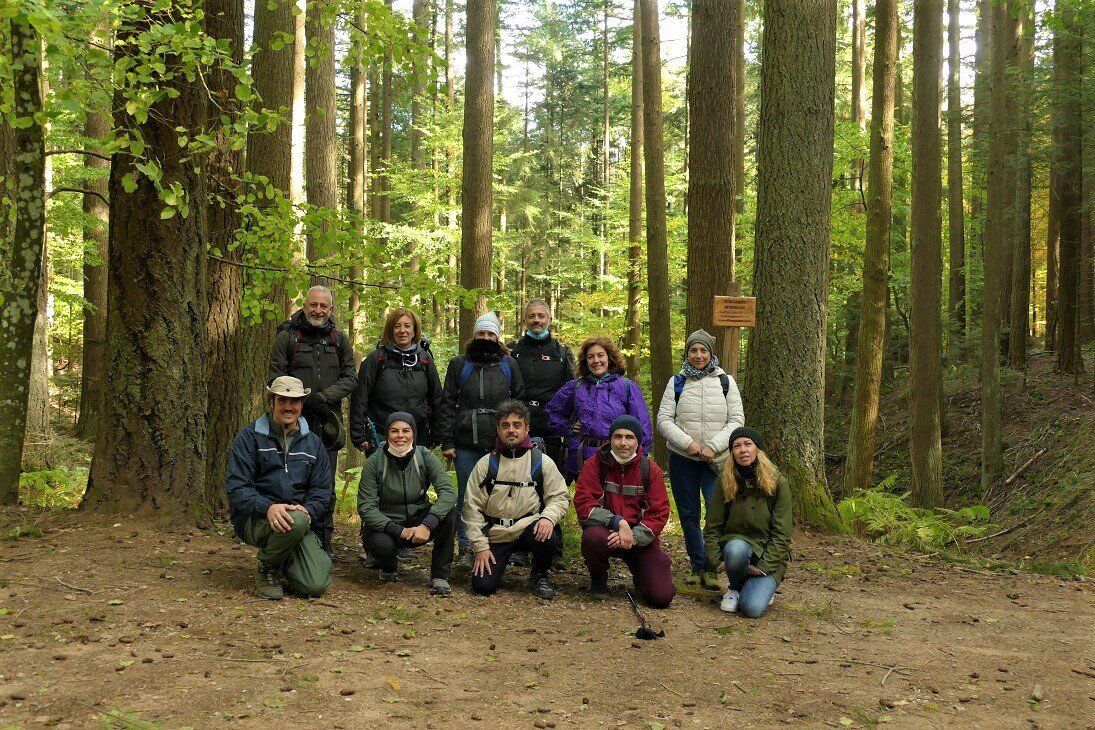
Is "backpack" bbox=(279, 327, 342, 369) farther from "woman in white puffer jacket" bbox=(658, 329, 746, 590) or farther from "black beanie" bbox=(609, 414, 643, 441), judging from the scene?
"woman in white puffer jacket" bbox=(658, 329, 746, 590)

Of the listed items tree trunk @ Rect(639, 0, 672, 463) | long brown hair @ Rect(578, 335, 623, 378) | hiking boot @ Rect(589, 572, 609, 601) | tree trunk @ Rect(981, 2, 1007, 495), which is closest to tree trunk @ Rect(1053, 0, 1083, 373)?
tree trunk @ Rect(981, 2, 1007, 495)

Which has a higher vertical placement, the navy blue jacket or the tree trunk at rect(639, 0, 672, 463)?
the tree trunk at rect(639, 0, 672, 463)

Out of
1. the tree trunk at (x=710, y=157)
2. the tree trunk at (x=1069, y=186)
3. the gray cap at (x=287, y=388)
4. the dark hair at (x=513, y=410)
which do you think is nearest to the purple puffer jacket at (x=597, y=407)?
the dark hair at (x=513, y=410)

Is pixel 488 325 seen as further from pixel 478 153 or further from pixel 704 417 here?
pixel 478 153

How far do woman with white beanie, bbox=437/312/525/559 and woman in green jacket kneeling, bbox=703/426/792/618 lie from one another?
6.35ft

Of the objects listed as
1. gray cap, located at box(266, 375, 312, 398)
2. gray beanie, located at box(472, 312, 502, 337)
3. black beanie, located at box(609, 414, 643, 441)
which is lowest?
black beanie, located at box(609, 414, 643, 441)

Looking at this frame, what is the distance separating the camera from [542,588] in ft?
20.0

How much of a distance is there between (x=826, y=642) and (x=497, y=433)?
282 cm

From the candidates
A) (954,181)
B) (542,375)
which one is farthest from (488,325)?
(954,181)

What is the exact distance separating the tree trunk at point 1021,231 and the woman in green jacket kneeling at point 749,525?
13774mm

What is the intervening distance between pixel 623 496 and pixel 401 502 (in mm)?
1691

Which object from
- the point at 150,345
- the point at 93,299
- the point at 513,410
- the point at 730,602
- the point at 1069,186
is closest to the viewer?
the point at 730,602

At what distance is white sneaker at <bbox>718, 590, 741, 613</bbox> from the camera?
5828mm

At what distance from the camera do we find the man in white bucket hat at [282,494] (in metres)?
5.46
